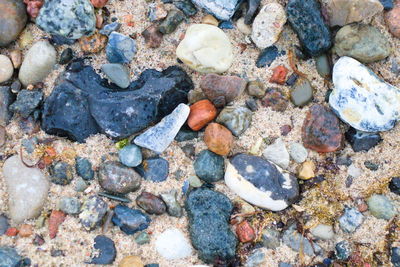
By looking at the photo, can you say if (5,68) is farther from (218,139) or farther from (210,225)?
(210,225)

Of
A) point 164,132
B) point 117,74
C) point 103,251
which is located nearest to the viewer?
point 103,251

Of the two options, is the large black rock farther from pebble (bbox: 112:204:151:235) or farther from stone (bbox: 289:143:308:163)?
stone (bbox: 289:143:308:163)

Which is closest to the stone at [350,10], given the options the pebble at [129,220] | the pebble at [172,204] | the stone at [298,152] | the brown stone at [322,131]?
the brown stone at [322,131]

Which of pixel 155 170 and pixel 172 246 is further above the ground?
pixel 155 170

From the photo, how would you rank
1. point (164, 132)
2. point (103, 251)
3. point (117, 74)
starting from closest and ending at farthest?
point (103, 251)
point (164, 132)
point (117, 74)

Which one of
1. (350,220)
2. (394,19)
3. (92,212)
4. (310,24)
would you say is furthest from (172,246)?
(394,19)
